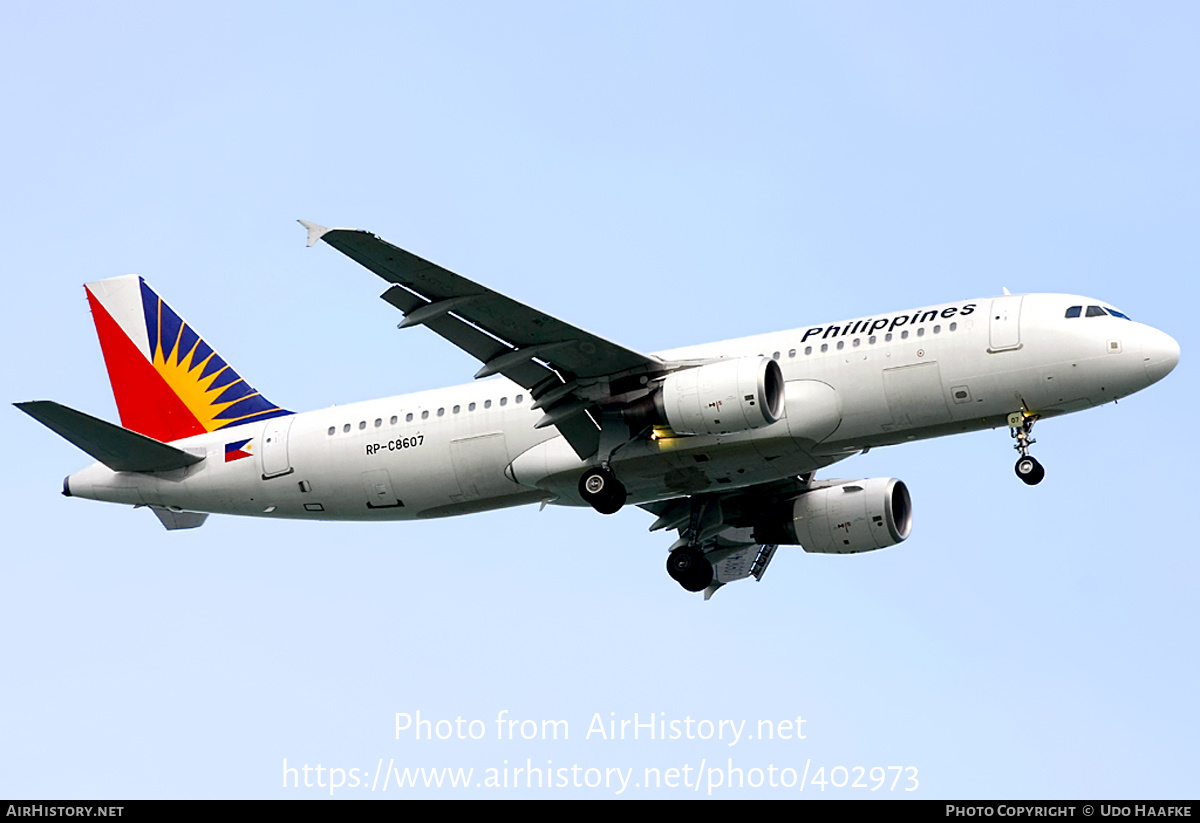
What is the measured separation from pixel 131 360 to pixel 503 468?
11.5 metres

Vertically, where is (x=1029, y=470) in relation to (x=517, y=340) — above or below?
below

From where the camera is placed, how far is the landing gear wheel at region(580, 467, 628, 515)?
115ft

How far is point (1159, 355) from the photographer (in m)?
32.8

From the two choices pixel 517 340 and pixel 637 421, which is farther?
pixel 637 421

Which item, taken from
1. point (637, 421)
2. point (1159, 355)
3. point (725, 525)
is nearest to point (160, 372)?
point (637, 421)

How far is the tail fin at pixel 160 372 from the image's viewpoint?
40.3m

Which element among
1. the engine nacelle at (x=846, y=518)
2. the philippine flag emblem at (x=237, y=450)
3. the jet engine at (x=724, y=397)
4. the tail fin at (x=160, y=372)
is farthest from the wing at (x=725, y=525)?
the tail fin at (x=160, y=372)

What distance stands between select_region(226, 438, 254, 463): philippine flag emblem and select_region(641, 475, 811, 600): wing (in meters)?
9.82

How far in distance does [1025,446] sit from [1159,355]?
127 inches

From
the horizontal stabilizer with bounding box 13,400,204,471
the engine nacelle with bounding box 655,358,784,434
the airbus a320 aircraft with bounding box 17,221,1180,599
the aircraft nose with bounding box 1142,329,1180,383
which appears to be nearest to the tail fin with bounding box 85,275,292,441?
the airbus a320 aircraft with bounding box 17,221,1180,599

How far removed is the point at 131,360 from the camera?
136ft

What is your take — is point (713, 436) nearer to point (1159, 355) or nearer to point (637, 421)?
point (637, 421)

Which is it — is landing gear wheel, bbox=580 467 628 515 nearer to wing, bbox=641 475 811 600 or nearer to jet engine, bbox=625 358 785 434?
jet engine, bbox=625 358 785 434
